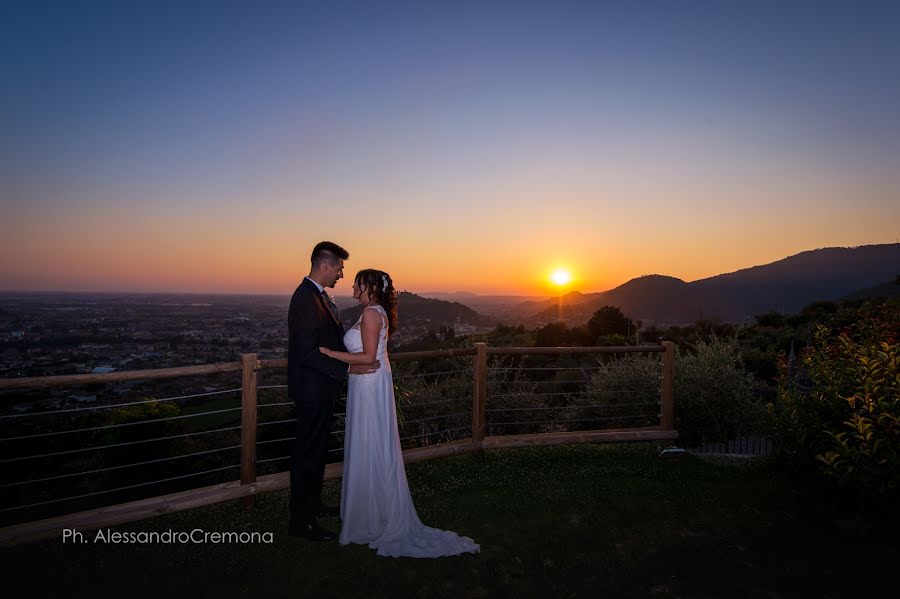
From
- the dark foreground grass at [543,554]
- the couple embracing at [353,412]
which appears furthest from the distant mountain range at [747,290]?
the couple embracing at [353,412]

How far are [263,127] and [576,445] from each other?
911 cm

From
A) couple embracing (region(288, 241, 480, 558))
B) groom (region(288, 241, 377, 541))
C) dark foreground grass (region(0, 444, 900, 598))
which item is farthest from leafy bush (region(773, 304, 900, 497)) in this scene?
groom (region(288, 241, 377, 541))

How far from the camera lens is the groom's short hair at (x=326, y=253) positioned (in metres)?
3.51

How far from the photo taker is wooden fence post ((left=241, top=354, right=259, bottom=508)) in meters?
4.04

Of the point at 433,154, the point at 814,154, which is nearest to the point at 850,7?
the point at 814,154

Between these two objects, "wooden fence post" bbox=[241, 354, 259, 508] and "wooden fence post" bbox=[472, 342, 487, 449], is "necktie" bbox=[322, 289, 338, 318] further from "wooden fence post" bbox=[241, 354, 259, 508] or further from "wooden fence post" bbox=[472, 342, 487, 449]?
"wooden fence post" bbox=[472, 342, 487, 449]

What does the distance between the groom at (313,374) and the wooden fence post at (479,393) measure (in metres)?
2.09

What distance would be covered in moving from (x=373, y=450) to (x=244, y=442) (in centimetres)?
A: 133

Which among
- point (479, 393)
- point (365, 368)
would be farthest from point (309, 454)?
point (479, 393)

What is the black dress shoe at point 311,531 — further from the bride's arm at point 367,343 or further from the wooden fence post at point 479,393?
the wooden fence post at point 479,393

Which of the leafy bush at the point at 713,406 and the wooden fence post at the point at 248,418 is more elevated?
the wooden fence post at the point at 248,418

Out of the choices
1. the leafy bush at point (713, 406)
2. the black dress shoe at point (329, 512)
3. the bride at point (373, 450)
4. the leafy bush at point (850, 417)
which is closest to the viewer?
the bride at point (373, 450)

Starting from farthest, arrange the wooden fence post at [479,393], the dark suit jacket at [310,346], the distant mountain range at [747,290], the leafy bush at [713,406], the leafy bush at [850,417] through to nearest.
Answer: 1. the distant mountain range at [747,290]
2. the leafy bush at [713,406]
3. the wooden fence post at [479,393]
4. the leafy bush at [850,417]
5. the dark suit jacket at [310,346]

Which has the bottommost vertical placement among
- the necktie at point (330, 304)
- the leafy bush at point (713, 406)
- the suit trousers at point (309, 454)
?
the leafy bush at point (713, 406)
